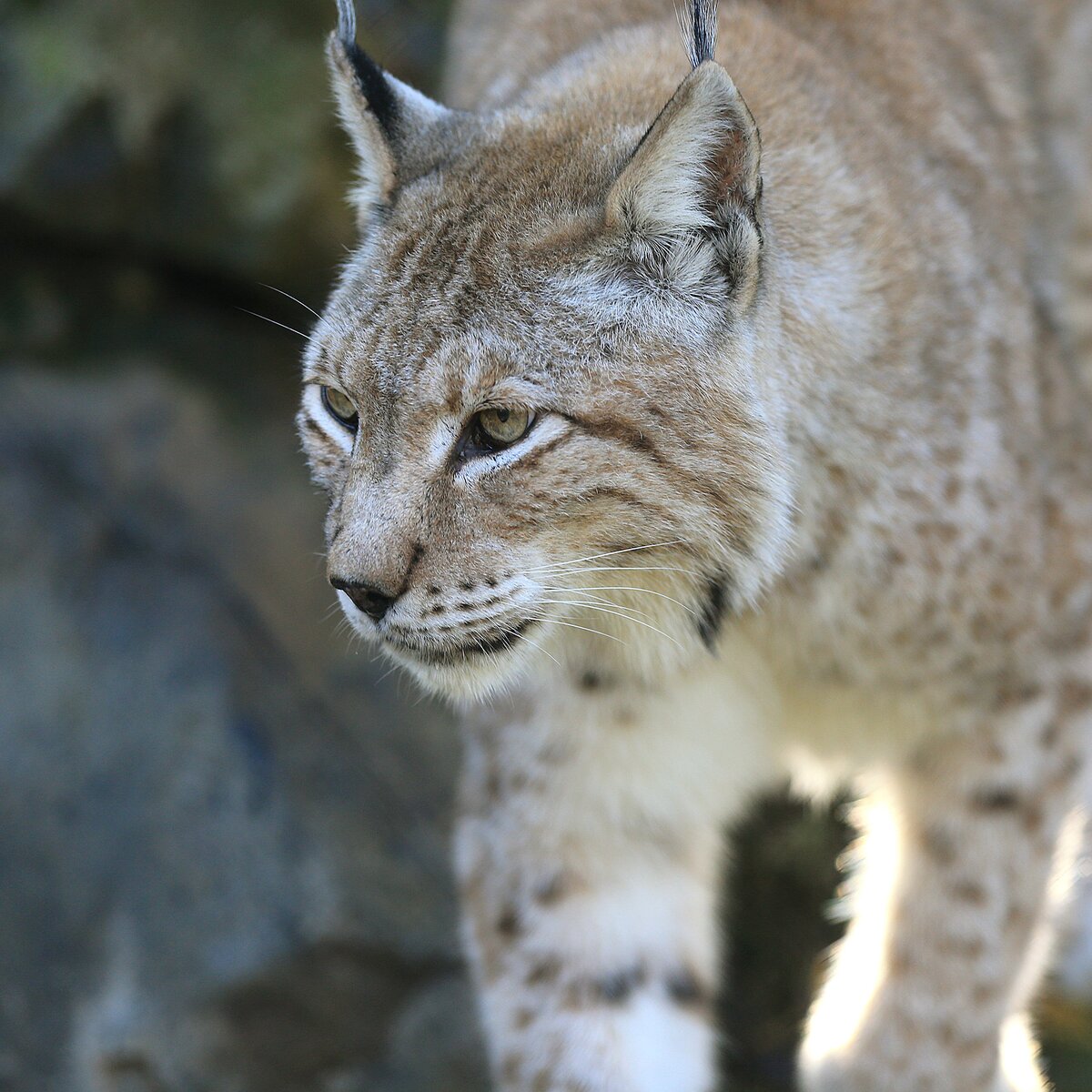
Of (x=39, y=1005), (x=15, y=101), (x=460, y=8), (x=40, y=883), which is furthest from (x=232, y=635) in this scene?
(x=460, y=8)

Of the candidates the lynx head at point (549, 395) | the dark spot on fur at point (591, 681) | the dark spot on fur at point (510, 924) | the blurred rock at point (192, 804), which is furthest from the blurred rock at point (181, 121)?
the dark spot on fur at point (510, 924)

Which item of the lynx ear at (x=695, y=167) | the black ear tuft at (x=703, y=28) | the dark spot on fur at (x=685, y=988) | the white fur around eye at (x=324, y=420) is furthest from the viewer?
the dark spot on fur at (x=685, y=988)

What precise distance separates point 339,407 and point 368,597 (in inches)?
13.9

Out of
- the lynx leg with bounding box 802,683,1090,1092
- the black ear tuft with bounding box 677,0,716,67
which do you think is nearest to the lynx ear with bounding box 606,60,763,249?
the black ear tuft with bounding box 677,0,716,67

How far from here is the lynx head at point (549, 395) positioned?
2125mm

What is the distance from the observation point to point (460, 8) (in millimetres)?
4434

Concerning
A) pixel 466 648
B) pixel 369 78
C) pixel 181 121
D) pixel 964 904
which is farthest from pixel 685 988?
pixel 181 121

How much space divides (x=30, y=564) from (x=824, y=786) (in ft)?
8.54

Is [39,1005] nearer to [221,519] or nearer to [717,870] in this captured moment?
[221,519]

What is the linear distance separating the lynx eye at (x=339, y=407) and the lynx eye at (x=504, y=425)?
0.81ft

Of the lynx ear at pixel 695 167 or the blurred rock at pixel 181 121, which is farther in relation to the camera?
the blurred rock at pixel 181 121

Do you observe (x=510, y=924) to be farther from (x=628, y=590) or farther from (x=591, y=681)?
(x=628, y=590)

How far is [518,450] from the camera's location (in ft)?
7.02

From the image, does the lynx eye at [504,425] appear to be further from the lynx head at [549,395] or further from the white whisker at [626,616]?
the white whisker at [626,616]
